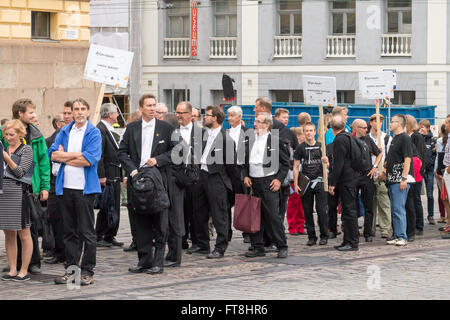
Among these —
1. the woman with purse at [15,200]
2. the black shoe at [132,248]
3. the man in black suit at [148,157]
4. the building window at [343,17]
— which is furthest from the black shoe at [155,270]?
the building window at [343,17]

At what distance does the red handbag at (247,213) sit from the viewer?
1289 cm

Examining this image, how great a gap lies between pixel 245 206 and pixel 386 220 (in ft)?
10.2

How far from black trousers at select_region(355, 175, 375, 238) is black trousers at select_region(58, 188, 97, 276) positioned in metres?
4.83

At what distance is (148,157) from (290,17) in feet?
94.2

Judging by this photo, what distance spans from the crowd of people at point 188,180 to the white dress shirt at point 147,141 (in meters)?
0.01

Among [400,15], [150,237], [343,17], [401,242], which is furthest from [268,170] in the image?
[343,17]

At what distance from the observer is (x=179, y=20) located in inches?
1624

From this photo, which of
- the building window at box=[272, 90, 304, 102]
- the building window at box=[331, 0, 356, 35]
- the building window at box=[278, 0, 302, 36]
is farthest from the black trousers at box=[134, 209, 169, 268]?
the building window at box=[278, 0, 302, 36]

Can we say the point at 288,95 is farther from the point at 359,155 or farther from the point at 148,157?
the point at 148,157

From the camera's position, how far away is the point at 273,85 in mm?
39344

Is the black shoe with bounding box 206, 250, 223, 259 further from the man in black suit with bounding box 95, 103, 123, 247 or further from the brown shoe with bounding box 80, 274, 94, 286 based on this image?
the brown shoe with bounding box 80, 274, 94, 286

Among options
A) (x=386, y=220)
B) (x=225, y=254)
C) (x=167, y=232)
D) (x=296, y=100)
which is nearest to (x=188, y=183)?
(x=167, y=232)

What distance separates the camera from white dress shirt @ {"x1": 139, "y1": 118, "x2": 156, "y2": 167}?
37.4ft

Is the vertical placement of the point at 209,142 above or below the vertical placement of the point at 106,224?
above
